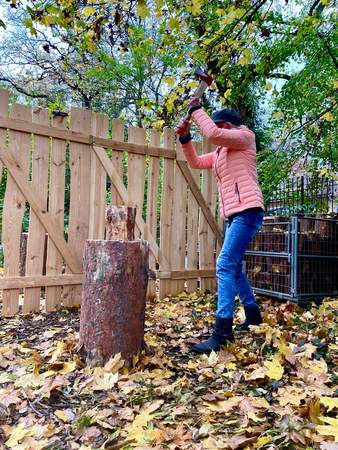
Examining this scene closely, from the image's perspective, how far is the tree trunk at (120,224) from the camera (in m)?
2.71

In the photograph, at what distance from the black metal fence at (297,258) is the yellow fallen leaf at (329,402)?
239 cm

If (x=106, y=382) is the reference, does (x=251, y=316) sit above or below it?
above

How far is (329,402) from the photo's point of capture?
6.32 feet

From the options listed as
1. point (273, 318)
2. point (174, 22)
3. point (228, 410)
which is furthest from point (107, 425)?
point (174, 22)

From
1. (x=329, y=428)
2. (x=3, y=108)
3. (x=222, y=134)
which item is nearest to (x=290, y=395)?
(x=329, y=428)

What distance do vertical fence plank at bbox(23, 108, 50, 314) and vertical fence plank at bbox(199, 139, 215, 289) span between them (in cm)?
217

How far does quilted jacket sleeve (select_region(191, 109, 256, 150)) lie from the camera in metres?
2.97

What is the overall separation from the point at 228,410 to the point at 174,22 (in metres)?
3.69

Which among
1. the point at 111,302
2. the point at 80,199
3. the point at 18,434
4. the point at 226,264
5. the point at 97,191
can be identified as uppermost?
the point at 97,191

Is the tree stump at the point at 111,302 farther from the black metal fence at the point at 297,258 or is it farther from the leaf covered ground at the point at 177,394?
the black metal fence at the point at 297,258

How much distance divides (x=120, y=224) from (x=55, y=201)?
1.84 meters

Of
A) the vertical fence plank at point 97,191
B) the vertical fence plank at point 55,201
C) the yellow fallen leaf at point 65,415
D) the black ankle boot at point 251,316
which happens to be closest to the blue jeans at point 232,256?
the black ankle boot at point 251,316

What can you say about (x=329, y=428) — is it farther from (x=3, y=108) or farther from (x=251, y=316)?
(x=3, y=108)

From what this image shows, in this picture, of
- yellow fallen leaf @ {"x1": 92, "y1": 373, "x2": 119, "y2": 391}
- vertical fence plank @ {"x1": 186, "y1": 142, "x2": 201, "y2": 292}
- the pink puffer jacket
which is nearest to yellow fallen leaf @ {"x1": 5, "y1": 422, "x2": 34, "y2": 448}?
yellow fallen leaf @ {"x1": 92, "y1": 373, "x2": 119, "y2": 391}
